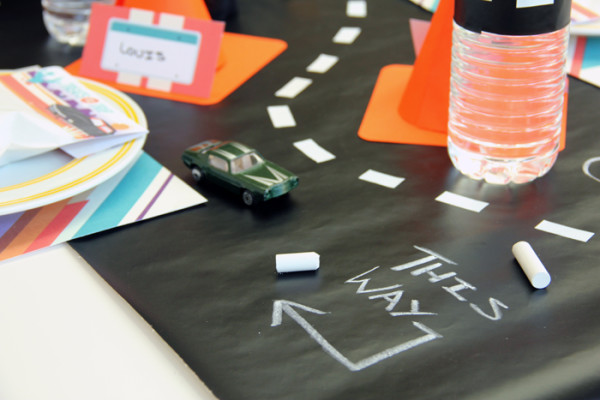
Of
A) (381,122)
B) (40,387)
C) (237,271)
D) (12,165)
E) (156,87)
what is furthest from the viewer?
(156,87)

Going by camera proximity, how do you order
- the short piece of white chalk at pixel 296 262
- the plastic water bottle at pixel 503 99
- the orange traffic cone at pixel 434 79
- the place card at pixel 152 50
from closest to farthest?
the short piece of white chalk at pixel 296 262 < the plastic water bottle at pixel 503 99 < the orange traffic cone at pixel 434 79 < the place card at pixel 152 50

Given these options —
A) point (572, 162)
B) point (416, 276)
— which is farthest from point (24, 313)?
point (572, 162)

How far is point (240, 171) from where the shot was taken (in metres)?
0.87

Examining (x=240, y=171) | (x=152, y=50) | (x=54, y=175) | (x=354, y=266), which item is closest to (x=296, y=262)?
(x=354, y=266)

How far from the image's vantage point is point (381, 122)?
1037 millimetres

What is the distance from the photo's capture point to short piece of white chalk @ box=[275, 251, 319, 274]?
74 centimetres

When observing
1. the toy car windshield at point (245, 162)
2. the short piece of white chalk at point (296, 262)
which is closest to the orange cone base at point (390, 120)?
the toy car windshield at point (245, 162)

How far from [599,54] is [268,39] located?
56 centimetres

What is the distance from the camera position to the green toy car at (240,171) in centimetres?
84

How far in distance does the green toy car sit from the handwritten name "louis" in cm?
27

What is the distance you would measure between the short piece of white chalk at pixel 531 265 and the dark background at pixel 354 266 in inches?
0.4

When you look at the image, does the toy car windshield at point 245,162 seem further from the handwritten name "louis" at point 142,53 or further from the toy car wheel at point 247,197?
the handwritten name "louis" at point 142,53

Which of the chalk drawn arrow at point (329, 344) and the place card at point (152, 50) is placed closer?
the chalk drawn arrow at point (329, 344)

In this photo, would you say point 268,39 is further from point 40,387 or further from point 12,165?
point 40,387
